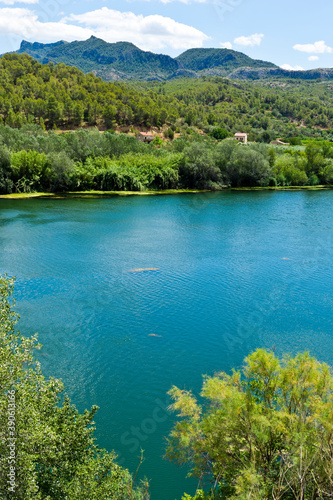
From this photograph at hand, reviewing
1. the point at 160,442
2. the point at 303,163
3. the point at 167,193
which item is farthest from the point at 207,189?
the point at 160,442

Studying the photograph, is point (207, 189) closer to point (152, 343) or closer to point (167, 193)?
point (167, 193)

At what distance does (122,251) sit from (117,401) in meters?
20.3

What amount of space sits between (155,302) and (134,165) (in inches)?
1963

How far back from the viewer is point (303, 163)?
3120 inches

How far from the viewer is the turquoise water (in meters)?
15.8

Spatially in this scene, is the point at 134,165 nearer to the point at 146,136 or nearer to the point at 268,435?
the point at 146,136

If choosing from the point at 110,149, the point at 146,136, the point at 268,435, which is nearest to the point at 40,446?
the point at 268,435

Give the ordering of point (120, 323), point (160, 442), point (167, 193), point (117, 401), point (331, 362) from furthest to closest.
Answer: point (167, 193), point (120, 323), point (331, 362), point (117, 401), point (160, 442)

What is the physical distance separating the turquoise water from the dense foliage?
19.1 meters

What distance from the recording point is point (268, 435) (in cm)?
909

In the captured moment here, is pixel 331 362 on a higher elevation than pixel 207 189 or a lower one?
lower

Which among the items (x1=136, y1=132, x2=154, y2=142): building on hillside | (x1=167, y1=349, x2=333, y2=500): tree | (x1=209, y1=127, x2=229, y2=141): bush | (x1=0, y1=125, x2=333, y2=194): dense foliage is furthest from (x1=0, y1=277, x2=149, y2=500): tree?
(x1=209, y1=127, x2=229, y2=141): bush

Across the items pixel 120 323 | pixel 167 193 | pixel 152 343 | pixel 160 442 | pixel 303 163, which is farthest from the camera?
pixel 303 163

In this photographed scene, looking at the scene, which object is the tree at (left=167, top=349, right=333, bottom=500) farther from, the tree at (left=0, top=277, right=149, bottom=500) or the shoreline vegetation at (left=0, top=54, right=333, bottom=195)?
the shoreline vegetation at (left=0, top=54, right=333, bottom=195)
